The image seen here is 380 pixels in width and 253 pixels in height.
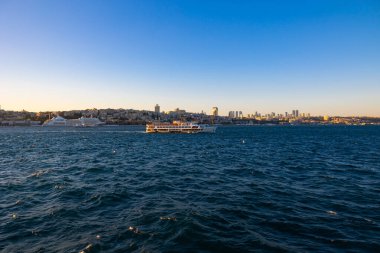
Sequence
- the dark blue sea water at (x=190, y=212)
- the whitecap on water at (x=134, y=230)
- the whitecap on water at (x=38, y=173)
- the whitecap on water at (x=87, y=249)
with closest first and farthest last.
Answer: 1. the whitecap on water at (x=87, y=249)
2. the dark blue sea water at (x=190, y=212)
3. the whitecap on water at (x=134, y=230)
4. the whitecap on water at (x=38, y=173)

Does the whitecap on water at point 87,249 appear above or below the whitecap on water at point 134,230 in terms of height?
above

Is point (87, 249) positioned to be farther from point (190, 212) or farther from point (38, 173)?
point (38, 173)

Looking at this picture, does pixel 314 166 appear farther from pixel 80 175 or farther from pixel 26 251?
pixel 26 251

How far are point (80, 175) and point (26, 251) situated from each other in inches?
668

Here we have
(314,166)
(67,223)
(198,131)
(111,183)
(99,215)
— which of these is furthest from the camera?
(198,131)

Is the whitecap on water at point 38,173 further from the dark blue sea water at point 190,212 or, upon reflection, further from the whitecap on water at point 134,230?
the whitecap on water at point 134,230

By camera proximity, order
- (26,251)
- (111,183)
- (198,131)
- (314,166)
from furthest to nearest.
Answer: (198,131)
(314,166)
(111,183)
(26,251)

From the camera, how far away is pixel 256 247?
1101cm

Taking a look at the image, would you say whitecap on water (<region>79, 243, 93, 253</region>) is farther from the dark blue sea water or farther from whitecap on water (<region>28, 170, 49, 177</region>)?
whitecap on water (<region>28, 170, 49, 177</region>)

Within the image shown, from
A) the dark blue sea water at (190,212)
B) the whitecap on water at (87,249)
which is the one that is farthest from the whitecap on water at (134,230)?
the whitecap on water at (87,249)

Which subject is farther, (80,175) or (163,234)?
(80,175)

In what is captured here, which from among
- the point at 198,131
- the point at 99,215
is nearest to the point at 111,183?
the point at 99,215

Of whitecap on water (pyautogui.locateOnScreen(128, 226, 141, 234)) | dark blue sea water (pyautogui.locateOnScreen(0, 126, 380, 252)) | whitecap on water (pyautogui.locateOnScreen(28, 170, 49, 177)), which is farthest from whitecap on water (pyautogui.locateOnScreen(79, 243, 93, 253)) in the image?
whitecap on water (pyautogui.locateOnScreen(28, 170, 49, 177))

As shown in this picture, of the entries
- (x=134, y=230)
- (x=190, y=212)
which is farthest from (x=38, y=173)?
(x=190, y=212)
